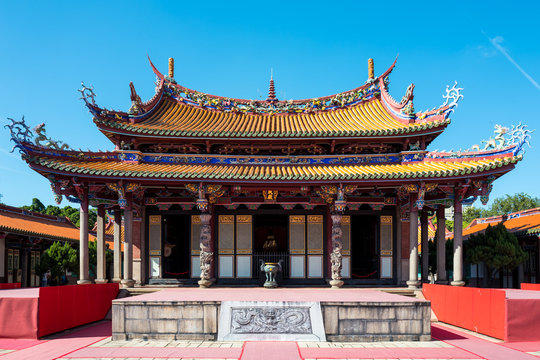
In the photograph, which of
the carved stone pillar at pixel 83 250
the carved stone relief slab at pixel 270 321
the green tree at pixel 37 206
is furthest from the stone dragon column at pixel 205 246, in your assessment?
the green tree at pixel 37 206

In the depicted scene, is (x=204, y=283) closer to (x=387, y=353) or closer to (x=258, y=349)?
(x=258, y=349)

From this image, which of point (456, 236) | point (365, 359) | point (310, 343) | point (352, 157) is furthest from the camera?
point (352, 157)

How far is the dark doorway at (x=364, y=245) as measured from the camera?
20.4m

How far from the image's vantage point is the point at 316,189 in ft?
59.0

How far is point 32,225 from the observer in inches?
1086

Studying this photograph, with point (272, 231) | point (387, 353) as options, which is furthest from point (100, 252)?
point (387, 353)

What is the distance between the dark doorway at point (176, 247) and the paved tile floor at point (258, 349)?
7.96 metres

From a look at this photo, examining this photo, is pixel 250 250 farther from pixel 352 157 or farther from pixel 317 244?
pixel 352 157

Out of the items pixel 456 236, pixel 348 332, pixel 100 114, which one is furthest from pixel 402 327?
pixel 100 114

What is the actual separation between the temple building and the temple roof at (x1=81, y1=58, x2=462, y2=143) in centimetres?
7

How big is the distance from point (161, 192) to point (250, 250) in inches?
173

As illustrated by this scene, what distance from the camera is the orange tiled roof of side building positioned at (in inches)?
949

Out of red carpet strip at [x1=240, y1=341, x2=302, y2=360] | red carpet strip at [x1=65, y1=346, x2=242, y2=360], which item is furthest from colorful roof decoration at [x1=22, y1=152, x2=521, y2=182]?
red carpet strip at [x1=65, y1=346, x2=242, y2=360]

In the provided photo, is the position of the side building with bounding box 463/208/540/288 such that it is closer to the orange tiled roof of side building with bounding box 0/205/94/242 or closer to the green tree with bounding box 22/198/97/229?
the orange tiled roof of side building with bounding box 0/205/94/242
